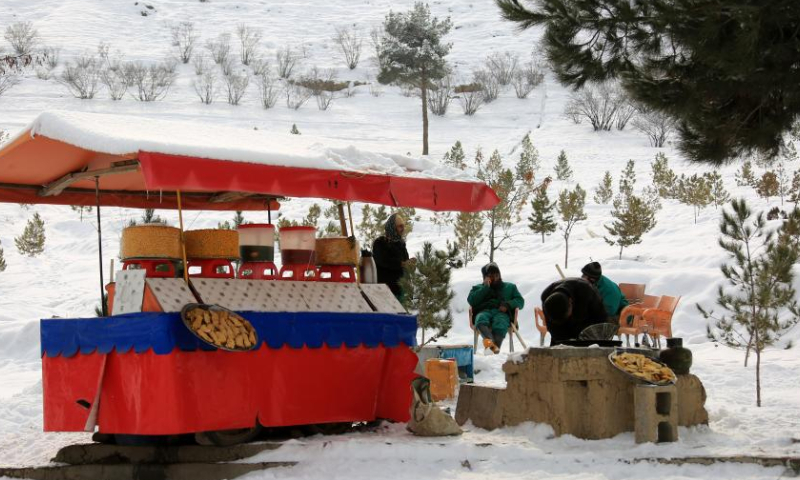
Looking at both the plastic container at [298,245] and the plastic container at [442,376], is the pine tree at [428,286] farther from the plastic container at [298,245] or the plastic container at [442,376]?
the plastic container at [298,245]

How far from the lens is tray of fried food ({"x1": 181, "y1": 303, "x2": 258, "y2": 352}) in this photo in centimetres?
581

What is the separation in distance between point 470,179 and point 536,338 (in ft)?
23.5

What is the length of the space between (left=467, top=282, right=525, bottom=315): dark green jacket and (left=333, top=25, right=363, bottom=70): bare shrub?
4038 centimetres

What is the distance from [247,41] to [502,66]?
13062mm

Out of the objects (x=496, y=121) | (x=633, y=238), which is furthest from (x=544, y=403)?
(x=496, y=121)

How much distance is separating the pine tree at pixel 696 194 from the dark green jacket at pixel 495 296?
12954 millimetres

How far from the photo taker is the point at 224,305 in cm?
625

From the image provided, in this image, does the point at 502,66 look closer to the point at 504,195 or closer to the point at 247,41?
the point at 247,41

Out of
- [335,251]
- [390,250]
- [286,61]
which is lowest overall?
[390,250]

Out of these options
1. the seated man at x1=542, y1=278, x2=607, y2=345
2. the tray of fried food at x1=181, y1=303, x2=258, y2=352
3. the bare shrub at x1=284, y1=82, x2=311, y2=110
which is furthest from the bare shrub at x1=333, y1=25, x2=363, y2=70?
the tray of fried food at x1=181, y1=303, x2=258, y2=352

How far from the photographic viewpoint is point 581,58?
689 centimetres

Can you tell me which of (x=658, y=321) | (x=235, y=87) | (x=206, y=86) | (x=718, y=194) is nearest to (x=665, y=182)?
(x=718, y=194)

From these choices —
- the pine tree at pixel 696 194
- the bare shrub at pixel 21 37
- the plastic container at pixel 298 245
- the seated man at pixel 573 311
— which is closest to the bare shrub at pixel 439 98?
the pine tree at pixel 696 194

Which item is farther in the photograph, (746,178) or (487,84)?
(487,84)
